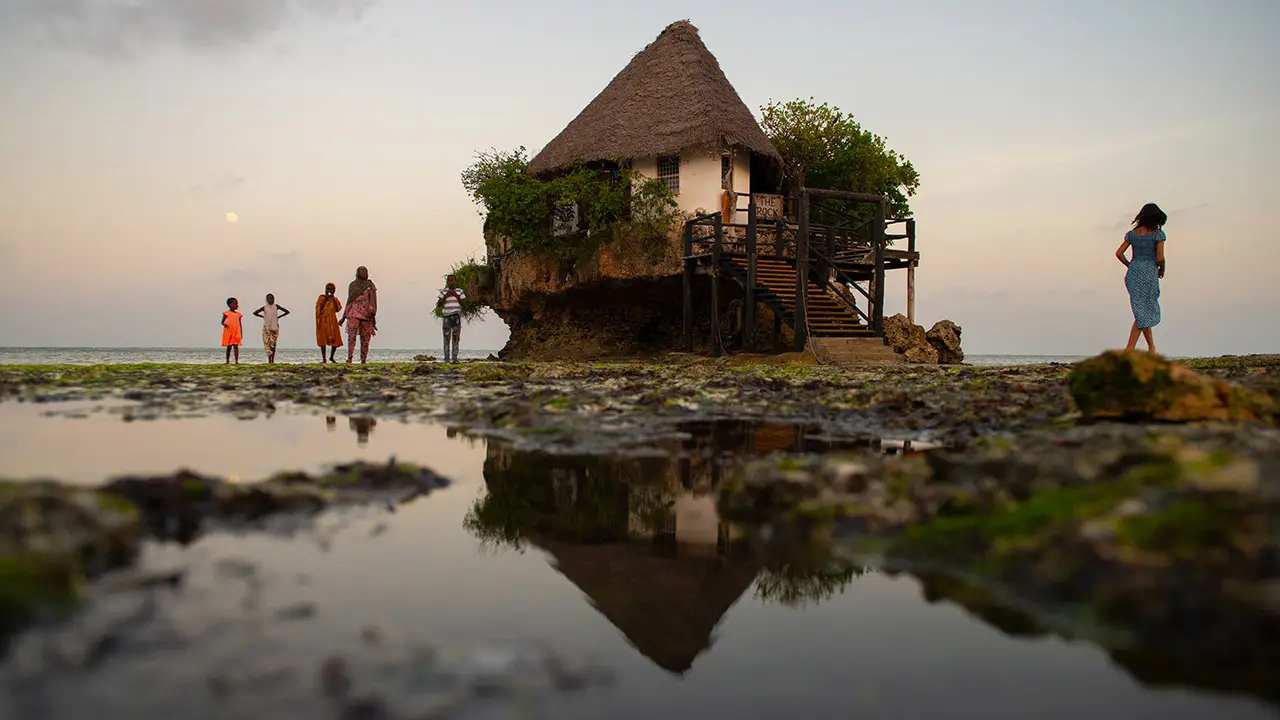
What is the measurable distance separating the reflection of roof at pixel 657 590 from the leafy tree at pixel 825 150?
31145mm

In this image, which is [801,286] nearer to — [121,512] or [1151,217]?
[1151,217]

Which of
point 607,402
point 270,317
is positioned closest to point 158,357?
point 270,317

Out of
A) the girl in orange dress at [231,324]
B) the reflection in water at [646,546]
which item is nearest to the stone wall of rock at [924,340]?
the girl in orange dress at [231,324]

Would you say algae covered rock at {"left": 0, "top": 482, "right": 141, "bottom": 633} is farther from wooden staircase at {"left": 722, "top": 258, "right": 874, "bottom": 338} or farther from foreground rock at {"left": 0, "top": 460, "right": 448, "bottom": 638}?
wooden staircase at {"left": 722, "top": 258, "right": 874, "bottom": 338}

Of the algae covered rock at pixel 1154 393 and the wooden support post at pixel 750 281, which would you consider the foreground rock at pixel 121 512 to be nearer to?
the algae covered rock at pixel 1154 393

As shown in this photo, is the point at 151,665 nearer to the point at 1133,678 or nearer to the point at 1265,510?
the point at 1133,678

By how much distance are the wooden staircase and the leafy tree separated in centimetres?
1098

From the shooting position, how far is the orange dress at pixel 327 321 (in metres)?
18.8

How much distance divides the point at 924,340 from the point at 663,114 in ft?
39.9

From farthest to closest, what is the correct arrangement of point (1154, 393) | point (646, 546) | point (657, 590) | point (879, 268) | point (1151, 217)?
point (879, 268) < point (1151, 217) < point (1154, 393) < point (646, 546) < point (657, 590)

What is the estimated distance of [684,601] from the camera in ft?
7.14

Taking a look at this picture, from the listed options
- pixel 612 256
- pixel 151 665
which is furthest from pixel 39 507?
pixel 612 256

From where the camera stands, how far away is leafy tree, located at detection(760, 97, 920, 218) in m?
32.5

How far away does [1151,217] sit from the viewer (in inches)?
428
